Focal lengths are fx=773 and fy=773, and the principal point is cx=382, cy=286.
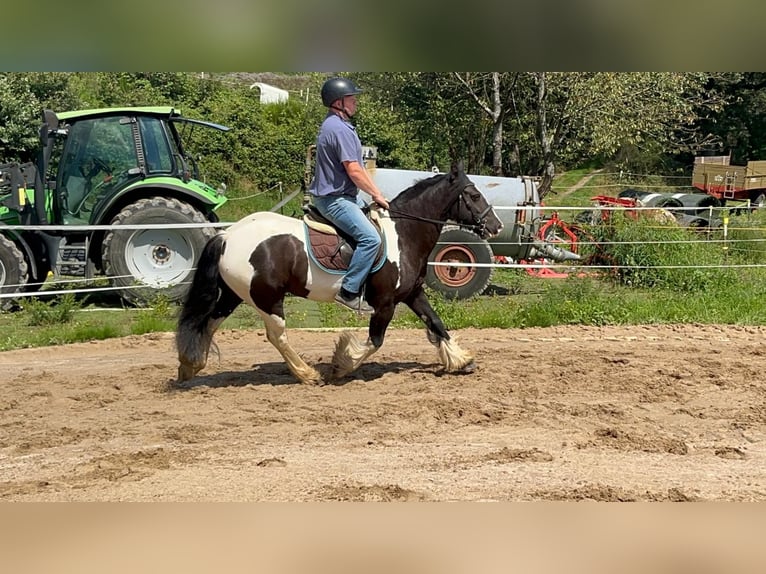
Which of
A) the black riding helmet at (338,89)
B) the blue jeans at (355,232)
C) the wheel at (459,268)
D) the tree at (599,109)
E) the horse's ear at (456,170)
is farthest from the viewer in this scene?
the tree at (599,109)

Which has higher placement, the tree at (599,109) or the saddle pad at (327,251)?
the tree at (599,109)

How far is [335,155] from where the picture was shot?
662 cm

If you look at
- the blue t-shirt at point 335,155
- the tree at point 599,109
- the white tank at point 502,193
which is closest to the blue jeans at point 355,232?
the blue t-shirt at point 335,155

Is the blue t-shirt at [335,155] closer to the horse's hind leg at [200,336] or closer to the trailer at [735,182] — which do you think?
the horse's hind leg at [200,336]

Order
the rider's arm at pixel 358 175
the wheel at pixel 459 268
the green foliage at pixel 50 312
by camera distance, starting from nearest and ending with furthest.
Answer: the rider's arm at pixel 358 175 → the green foliage at pixel 50 312 → the wheel at pixel 459 268

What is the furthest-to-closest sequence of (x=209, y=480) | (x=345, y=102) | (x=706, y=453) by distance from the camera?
(x=345, y=102) < (x=706, y=453) < (x=209, y=480)

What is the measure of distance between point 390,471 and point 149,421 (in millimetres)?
2306

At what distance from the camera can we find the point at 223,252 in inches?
271

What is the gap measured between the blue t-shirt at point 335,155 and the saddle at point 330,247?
0.33 m

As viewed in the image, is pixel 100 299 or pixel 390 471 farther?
pixel 100 299

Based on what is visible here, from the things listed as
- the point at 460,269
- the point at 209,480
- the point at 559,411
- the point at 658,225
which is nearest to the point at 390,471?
the point at 209,480

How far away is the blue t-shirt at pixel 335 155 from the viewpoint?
21.3 feet

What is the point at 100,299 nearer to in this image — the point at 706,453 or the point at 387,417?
the point at 387,417

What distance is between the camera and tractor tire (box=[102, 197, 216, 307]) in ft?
38.7
